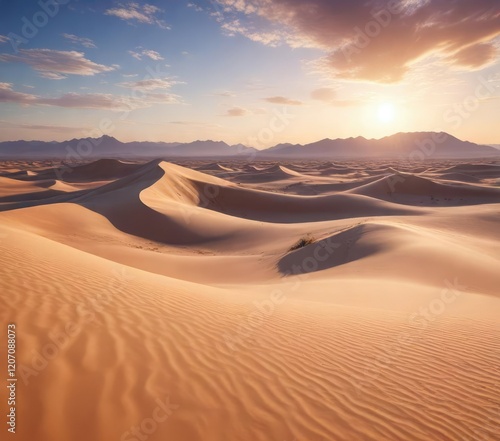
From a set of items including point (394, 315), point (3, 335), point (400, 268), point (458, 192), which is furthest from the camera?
point (458, 192)

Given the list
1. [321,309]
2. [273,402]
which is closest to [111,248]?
[321,309]

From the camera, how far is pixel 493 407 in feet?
10.7

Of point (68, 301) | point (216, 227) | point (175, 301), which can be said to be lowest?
point (216, 227)

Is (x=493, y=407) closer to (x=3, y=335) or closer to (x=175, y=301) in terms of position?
(x=175, y=301)

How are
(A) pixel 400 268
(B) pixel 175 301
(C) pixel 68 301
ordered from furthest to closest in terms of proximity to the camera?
(A) pixel 400 268
(B) pixel 175 301
(C) pixel 68 301

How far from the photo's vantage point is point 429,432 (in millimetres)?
2811

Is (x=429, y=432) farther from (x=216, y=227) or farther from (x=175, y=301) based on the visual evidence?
(x=216, y=227)

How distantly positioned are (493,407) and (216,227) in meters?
17.3

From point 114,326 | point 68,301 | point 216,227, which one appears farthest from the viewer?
point 216,227

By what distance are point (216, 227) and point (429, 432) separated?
1748 centimetres

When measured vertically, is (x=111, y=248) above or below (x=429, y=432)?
below

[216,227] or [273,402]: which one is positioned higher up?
[273,402]

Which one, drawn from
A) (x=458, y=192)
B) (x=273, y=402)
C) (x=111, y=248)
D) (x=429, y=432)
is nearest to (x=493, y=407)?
(x=429, y=432)

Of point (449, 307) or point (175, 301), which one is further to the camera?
point (449, 307)
